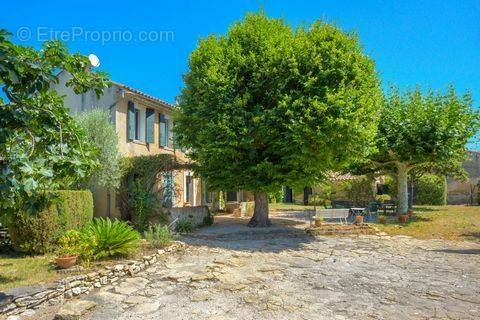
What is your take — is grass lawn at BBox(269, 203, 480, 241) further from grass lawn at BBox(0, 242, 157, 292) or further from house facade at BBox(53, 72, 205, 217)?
grass lawn at BBox(0, 242, 157, 292)

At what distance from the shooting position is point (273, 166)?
631 inches

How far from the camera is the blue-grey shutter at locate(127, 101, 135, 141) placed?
765 inches

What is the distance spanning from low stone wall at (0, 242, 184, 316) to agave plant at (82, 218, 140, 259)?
51 cm

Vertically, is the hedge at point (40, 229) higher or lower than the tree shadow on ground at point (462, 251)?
higher

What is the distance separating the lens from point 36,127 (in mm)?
6211

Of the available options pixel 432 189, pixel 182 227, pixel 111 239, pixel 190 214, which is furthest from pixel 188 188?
pixel 432 189

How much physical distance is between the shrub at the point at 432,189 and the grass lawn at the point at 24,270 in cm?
3306

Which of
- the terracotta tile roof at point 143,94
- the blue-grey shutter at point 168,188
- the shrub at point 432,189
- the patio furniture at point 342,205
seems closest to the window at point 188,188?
the terracotta tile roof at point 143,94

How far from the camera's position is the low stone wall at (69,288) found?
7.06 meters

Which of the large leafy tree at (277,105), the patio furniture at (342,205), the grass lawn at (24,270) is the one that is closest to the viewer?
the grass lawn at (24,270)

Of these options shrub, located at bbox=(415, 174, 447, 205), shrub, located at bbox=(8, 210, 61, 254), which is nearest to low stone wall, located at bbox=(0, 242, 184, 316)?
shrub, located at bbox=(8, 210, 61, 254)

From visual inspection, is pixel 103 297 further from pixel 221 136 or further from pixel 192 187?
pixel 192 187

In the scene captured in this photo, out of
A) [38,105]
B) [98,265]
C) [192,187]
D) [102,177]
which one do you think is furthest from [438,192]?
[38,105]

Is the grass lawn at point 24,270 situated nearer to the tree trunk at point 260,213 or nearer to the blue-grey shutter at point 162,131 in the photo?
the tree trunk at point 260,213
